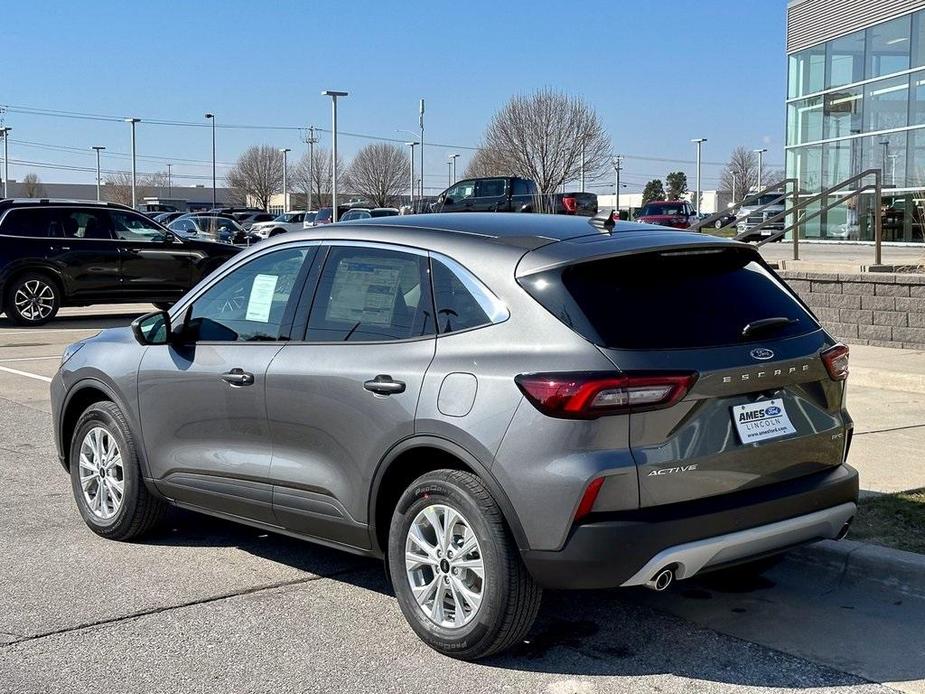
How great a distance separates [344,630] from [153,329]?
200 cm

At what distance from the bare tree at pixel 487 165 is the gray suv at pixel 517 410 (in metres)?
48.3

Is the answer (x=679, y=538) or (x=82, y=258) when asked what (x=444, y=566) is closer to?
→ (x=679, y=538)

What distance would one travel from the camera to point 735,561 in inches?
169

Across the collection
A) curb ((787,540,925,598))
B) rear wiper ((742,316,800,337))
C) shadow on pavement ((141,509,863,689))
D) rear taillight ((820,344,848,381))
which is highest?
rear wiper ((742,316,800,337))

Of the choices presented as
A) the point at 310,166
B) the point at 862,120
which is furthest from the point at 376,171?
the point at 862,120

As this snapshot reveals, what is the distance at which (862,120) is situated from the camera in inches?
1100

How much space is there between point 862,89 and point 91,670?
89.1ft

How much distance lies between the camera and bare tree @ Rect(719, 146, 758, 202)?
9225cm

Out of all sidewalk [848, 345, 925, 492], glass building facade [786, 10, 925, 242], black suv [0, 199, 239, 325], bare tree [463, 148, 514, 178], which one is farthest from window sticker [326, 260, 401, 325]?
bare tree [463, 148, 514, 178]

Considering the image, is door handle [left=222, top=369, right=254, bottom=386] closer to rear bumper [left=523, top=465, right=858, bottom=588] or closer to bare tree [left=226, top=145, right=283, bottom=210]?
rear bumper [left=523, top=465, right=858, bottom=588]

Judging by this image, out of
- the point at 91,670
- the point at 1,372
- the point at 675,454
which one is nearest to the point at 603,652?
the point at 675,454

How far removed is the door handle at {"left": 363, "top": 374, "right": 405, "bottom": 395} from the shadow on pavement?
3.38 ft

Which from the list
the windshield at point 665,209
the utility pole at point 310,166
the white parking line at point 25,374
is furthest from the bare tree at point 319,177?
the white parking line at point 25,374

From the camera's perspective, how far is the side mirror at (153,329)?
19.0ft
